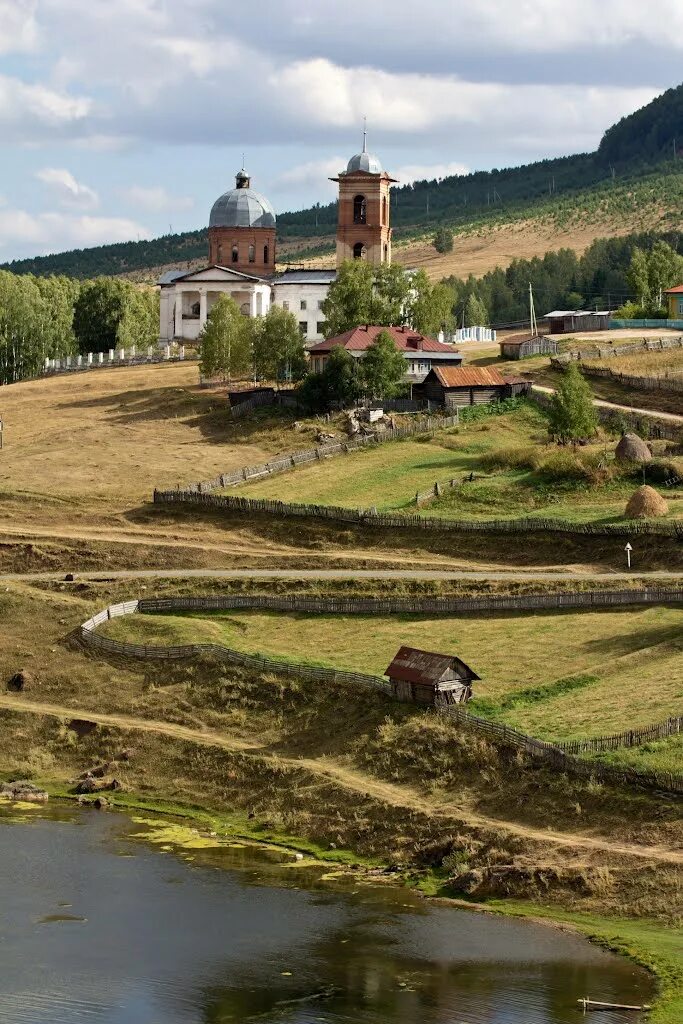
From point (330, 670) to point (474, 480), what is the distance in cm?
3097

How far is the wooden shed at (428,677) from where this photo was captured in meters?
71.9

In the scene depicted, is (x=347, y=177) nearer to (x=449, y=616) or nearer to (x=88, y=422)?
(x=88, y=422)

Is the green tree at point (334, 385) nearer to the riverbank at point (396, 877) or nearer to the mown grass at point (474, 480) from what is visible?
the mown grass at point (474, 480)

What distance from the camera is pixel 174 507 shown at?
10481 centimetres

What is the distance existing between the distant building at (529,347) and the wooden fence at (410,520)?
42.2 metres

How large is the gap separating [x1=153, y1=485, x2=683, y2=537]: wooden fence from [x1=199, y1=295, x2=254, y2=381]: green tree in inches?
1219

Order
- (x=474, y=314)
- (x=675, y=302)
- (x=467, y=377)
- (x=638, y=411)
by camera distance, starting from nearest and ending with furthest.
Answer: (x=638, y=411), (x=467, y=377), (x=675, y=302), (x=474, y=314)

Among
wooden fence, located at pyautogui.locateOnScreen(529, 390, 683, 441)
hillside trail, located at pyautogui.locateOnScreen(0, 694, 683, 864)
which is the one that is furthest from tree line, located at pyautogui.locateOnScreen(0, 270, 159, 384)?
hillside trail, located at pyautogui.locateOnScreen(0, 694, 683, 864)

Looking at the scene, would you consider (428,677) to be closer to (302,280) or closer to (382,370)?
(382,370)

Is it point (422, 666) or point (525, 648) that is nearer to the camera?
point (422, 666)

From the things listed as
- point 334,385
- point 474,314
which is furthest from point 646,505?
point 474,314

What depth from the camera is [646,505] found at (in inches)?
3711

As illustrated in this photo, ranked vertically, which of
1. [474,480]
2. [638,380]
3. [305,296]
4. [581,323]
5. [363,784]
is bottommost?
[363,784]

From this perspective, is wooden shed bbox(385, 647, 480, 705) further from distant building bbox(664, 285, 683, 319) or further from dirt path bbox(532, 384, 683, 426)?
distant building bbox(664, 285, 683, 319)
